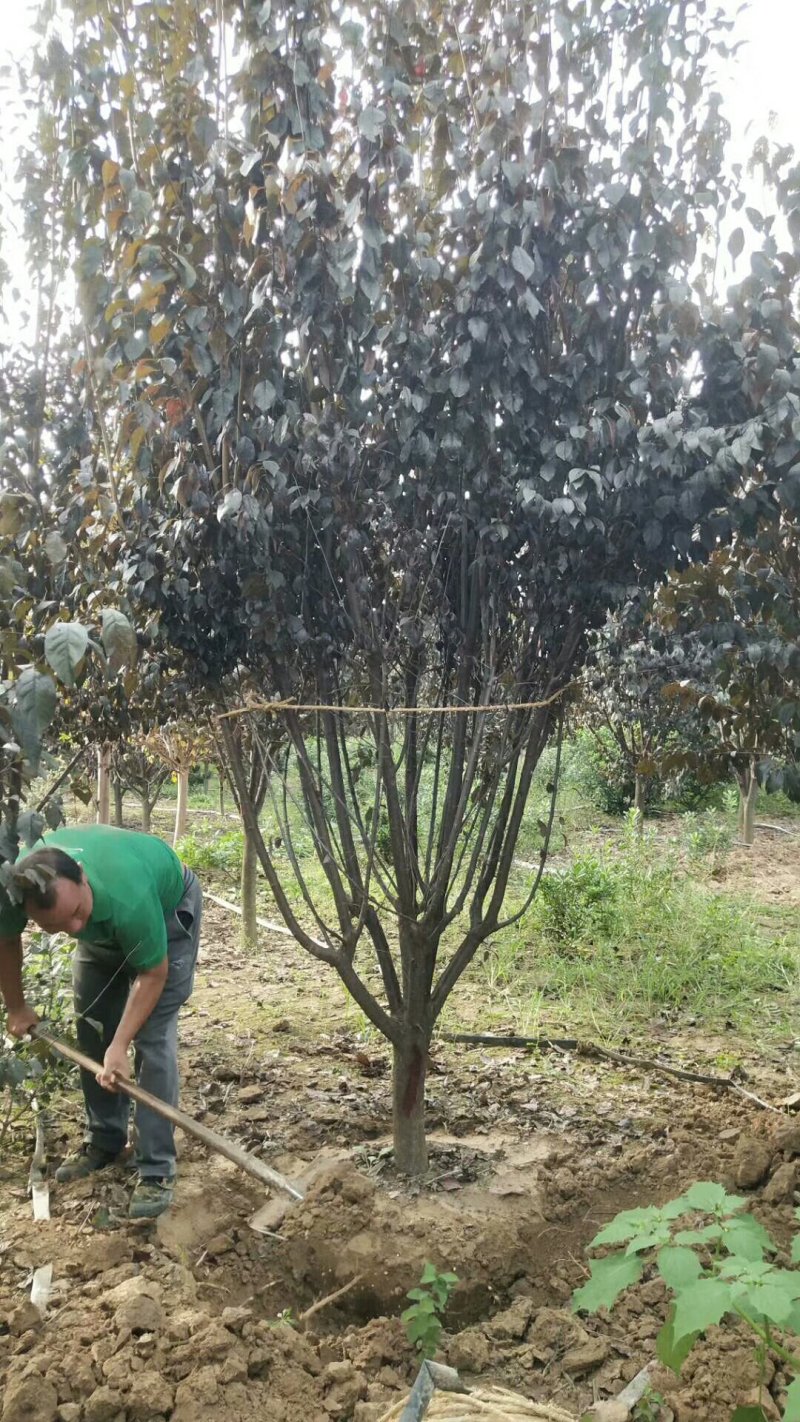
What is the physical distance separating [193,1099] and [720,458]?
3.21 metres

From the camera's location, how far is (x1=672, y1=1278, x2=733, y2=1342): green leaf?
1.58m

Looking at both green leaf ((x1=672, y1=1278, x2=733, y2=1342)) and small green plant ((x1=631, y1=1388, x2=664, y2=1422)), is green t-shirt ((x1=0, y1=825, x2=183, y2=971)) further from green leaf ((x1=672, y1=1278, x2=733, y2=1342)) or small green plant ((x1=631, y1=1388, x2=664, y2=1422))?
green leaf ((x1=672, y1=1278, x2=733, y2=1342))

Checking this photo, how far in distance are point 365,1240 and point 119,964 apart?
127 cm

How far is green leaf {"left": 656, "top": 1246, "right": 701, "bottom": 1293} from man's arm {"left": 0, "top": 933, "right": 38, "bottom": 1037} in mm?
2088

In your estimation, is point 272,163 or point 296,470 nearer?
point 272,163

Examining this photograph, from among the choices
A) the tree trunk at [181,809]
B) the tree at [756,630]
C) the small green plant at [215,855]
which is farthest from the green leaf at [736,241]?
the tree trunk at [181,809]

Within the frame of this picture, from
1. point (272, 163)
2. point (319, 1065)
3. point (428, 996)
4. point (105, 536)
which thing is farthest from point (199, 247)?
point (319, 1065)

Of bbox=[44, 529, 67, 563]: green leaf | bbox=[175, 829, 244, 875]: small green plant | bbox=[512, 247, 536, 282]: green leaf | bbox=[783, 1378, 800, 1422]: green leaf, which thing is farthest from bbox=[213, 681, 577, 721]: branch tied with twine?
bbox=[175, 829, 244, 875]: small green plant

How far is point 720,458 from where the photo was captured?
2.61m

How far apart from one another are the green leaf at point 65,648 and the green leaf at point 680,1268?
Result: 149 cm

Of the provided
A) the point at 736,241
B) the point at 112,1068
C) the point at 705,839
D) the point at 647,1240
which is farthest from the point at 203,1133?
the point at 705,839

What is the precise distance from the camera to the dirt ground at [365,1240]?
7.34 ft

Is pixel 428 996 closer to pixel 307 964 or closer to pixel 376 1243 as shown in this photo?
pixel 376 1243

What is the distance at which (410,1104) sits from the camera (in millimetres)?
3424
